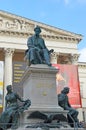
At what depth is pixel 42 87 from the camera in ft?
30.2

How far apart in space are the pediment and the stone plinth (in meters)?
27.5

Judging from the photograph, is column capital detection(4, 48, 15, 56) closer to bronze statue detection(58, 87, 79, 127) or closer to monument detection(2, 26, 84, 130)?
monument detection(2, 26, 84, 130)

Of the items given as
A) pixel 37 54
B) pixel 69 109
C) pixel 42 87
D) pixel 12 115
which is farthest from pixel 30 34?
pixel 12 115

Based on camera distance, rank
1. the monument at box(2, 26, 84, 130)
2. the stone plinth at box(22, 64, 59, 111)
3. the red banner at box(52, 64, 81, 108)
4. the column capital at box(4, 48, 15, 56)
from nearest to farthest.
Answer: the monument at box(2, 26, 84, 130), the stone plinth at box(22, 64, 59, 111), the red banner at box(52, 64, 81, 108), the column capital at box(4, 48, 15, 56)

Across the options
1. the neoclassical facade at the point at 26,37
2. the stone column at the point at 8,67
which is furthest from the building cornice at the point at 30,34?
the stone column at the point at 8,67

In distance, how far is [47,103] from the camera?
9086 millimetres

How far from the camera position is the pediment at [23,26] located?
36875mm

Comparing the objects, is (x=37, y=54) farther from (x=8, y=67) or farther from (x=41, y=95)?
(x=8, y=67)

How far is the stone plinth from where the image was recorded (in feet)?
29.6

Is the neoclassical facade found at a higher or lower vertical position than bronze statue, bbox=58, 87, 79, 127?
higher

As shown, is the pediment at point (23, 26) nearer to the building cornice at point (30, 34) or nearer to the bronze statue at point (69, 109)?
the building cornice at point (30, 34)

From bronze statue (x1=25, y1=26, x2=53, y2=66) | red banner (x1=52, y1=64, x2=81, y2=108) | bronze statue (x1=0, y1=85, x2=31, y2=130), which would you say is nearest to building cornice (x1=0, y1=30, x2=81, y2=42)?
red banner (x1=52, y1=64, x2=81, y2=108)

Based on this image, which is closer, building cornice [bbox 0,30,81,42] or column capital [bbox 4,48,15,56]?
column capital [bbox 4,48,15,56]

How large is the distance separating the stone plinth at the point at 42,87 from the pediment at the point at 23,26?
90.2 ft
